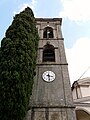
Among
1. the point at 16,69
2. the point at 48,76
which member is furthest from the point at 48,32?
the point at 16,69

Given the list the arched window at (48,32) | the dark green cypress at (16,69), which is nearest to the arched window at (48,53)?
the arched window at (48,32)

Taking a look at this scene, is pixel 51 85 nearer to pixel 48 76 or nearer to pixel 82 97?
pixel 48 76

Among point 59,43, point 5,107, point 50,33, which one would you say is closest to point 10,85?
point 5,107

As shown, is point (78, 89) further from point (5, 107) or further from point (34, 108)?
point (5, 107)

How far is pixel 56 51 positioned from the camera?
16.2 metres

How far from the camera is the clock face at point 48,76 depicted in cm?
1376

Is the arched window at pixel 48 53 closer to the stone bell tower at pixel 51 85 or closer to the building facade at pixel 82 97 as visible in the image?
the stone bell tower at pixel 51 85

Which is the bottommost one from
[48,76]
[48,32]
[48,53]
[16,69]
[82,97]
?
[82,97]

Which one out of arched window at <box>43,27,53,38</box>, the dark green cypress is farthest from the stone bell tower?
the dark green cypress

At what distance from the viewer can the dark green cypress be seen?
32.3ft

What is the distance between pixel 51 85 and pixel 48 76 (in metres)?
0.82

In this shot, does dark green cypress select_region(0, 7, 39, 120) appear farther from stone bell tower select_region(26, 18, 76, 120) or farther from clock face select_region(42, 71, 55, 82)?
clock face select_region(42, 71, 55, 82)

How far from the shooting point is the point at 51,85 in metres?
13.4

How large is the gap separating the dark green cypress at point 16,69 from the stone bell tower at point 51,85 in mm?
1355
